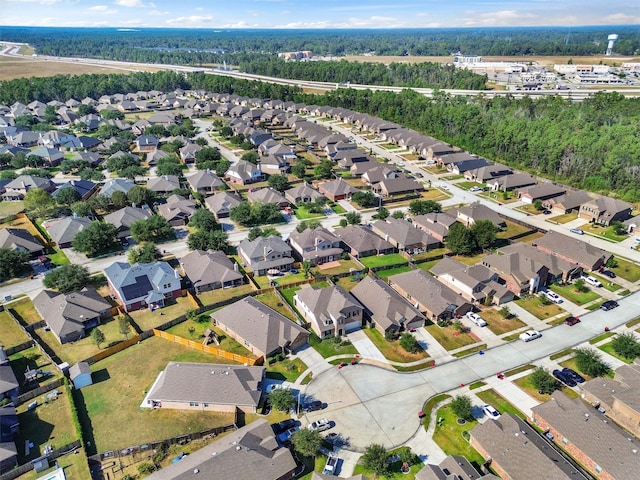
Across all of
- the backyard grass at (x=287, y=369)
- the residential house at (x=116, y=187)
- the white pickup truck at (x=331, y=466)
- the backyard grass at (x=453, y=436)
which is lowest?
the backyard grass at (x=453, y=436)

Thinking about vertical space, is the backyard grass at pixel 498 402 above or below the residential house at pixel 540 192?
below

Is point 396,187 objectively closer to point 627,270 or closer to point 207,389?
point 627,270

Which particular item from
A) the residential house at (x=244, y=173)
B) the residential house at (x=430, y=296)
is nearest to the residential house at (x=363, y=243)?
the residential house at (x=430, y=296)

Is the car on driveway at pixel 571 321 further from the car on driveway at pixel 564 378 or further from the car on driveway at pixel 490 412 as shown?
the car on driveway at pixel 490 412

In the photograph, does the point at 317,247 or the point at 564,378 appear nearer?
the point at 564,378

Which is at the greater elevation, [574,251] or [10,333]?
[574,251]

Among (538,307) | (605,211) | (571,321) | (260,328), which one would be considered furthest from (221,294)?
(605,211)

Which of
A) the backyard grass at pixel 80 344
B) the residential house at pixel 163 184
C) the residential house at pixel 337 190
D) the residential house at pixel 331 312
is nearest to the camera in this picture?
the backyard grass at pixel 80 344
